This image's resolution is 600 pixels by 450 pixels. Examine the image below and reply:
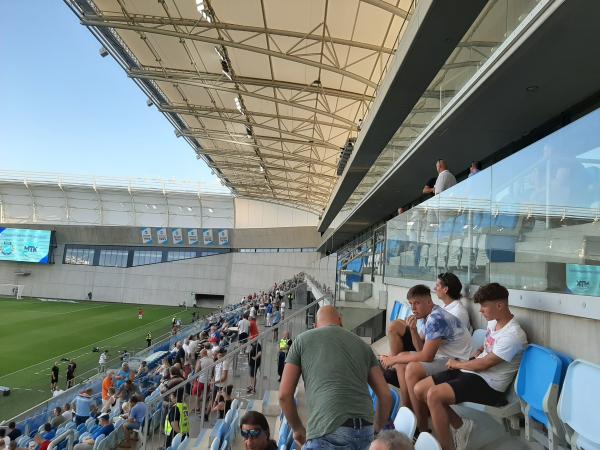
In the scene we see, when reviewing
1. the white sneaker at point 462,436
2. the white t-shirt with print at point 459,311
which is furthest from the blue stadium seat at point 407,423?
the white t-shirt with print at point 459,311

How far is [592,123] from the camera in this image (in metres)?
2.76

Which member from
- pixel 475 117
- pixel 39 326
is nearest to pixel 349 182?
pixel 475 117

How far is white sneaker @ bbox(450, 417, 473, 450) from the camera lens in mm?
2934

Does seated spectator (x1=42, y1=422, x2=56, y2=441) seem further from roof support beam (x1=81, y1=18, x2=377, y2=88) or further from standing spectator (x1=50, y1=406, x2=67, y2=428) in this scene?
roof support beam (x1=81, y1=18, x2=377, y2=88)

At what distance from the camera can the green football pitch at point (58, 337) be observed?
16.0 metres

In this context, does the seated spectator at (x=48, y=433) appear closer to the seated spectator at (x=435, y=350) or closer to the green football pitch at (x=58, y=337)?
the green football pitch at (x=58, y=337)

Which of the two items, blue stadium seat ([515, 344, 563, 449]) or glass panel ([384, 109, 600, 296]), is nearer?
blue stadium seat ([515, 344, 563, 449])

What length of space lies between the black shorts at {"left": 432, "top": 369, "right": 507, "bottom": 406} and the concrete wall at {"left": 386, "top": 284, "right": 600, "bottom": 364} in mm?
488

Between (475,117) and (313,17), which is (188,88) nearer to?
(313,17)

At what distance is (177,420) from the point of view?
5.99 metres

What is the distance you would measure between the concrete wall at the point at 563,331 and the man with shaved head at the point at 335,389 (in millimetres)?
1173

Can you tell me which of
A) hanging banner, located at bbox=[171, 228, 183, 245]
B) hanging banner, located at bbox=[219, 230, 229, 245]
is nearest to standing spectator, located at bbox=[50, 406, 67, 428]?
hanging banner, located at bbox=[219, 230, 229, 245]

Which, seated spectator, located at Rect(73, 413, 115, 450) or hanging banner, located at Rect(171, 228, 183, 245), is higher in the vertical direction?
hanging banner, located at Rect(171, 228, 183, 245)

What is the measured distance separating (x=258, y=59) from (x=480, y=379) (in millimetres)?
13493
